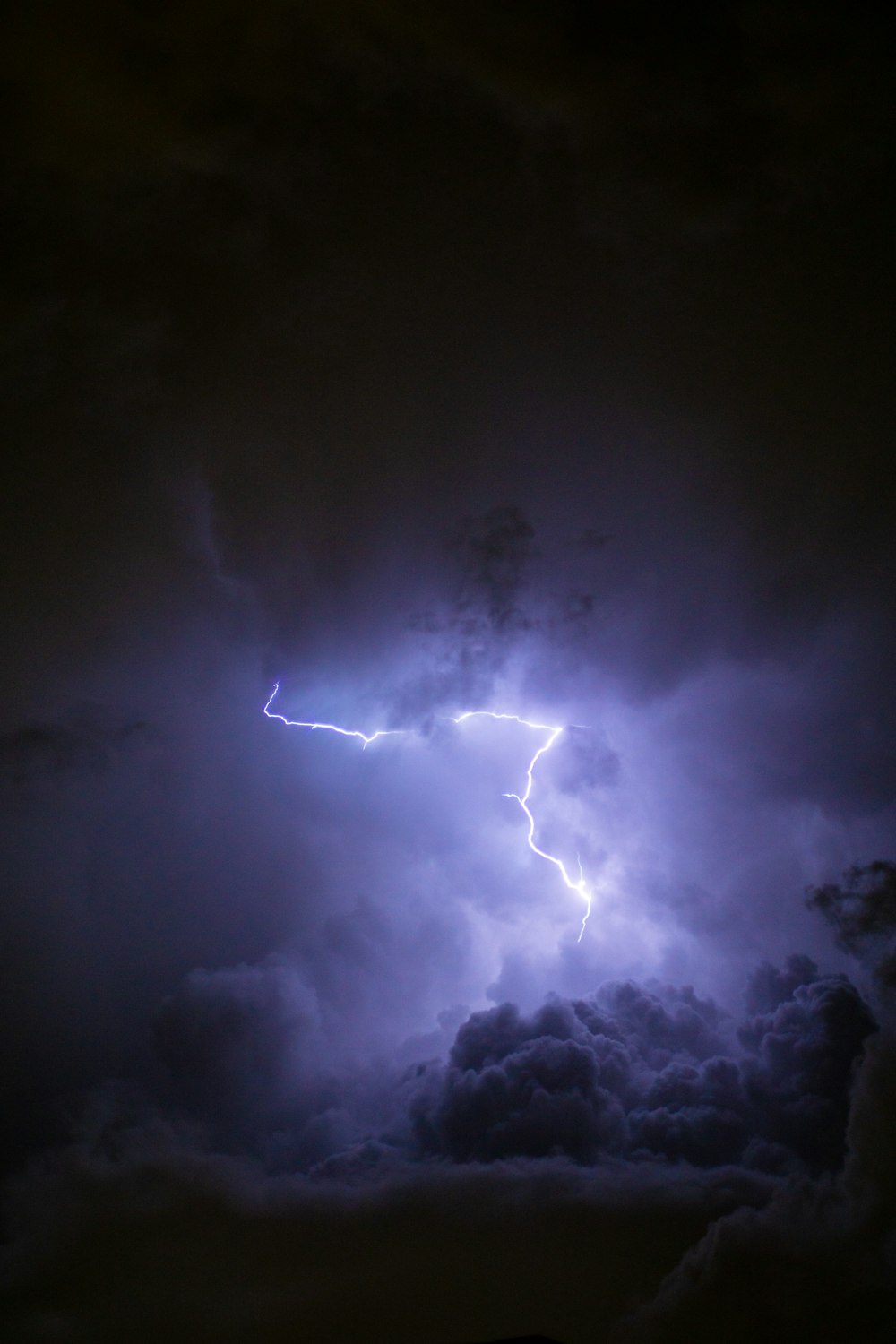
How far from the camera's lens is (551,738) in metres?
37.5

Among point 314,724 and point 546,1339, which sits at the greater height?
point 314,724

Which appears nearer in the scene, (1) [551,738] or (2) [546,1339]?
(2) [546,1339]

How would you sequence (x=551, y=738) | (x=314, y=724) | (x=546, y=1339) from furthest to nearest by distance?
(x=551, y=738) < (x=314, y=724) < (x=546, y=1339)

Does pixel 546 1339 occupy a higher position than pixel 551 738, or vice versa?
pixel 551 738

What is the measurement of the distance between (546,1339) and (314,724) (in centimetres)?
2040

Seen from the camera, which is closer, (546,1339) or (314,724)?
(546,1339)

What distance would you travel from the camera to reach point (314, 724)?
105 ft

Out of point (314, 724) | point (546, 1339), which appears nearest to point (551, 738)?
point (314, 724)

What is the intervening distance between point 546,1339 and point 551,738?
23.0 metres

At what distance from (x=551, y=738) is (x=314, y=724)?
11578mm

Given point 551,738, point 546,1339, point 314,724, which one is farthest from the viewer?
point 551,738

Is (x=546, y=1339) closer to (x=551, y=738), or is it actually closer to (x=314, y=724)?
(x=314, y=724)
